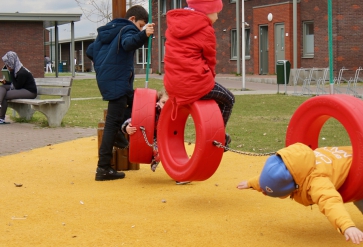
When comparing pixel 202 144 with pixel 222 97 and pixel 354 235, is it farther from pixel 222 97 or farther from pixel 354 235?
pixel 354 235

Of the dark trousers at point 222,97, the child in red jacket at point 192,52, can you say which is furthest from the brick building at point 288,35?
the child in red jacket at point 192,52

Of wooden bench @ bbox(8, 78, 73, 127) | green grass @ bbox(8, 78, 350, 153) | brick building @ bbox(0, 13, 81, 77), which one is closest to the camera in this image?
green grass @ bbox(8, 78, 350, 153)

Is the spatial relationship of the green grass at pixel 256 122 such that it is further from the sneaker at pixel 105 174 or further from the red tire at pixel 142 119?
the red tire at pixel 142 119

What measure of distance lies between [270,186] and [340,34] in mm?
30042

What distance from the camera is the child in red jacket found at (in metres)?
6.04

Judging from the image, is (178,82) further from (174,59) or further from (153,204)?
(153,204)

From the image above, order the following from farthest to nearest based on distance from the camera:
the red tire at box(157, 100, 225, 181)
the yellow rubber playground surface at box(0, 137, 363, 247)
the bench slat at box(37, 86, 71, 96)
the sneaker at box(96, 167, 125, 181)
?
1. the bench slat at box(37, 86, 71, 96)
2. the sneaker at box(96, 167, 125, 181)
3. the red tire at box(157, 100, 225, 181)
4. the yellow rubber playground surface at box(0, 137, 363, 247)

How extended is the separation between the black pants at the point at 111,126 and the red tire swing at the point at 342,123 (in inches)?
102

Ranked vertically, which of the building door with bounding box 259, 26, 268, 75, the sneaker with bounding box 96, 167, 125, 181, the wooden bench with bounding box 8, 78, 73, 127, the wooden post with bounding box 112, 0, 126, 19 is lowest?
the sneaker with bounding box 96, 167, 125, 181

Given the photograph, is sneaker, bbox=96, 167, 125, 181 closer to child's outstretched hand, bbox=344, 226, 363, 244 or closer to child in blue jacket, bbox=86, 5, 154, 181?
child in blue jacket, bbox=86, 5, 154, 181

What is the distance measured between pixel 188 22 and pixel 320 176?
6.79 feet

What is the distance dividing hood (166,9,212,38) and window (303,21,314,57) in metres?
30.7

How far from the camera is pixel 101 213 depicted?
19.9 ft

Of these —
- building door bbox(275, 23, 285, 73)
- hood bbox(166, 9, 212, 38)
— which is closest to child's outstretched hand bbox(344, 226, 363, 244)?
hood bbox(166, 9, 212, 38)
